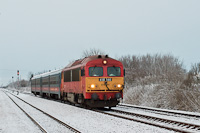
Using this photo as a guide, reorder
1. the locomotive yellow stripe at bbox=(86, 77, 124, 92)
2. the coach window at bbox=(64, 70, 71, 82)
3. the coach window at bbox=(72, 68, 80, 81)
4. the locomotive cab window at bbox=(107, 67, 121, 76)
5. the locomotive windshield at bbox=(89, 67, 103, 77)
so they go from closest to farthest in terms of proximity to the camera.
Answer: the locomotive yellow stripe at bbox=(86, 77, 124, 92) → the locomotive windshield at bbox=(89, 67, 103, 77) → the locomotive cab window at bbox=(107, 67, 121, 76) → the coach window at bbox=(72, 68, 80, 81) → the coach window at bbox=(64, 70, 71, 82)

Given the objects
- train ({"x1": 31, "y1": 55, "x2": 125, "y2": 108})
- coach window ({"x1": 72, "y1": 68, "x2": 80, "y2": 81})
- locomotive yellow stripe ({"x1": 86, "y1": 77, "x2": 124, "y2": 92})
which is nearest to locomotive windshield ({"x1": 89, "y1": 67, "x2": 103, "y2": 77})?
train ({"x1": 31, "y1": 55, "x2": 125, "y2": 108})

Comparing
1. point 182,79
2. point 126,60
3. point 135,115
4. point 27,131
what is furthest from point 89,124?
point 126,60

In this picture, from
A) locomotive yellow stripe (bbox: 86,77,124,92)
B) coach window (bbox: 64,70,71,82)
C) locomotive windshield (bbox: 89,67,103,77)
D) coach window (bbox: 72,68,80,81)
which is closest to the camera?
locomotive yellow stripe (bbox: 86,77,124,92)

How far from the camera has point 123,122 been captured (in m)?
11.6

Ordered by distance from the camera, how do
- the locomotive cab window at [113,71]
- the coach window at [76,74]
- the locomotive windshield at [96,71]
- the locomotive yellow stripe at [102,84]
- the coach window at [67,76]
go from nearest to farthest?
the locomotive yellow stripe at [102,84]
the locomotive windshield at [96,71]
the locomotive cab window at [113,71]
the coach window at [76,74]
the coach window at [67,76]

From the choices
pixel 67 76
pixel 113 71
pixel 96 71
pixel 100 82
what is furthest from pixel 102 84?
pixel 67 76

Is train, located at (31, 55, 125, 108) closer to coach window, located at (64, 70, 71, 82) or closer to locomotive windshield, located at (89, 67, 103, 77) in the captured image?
locomotive windshield, located at (89, 67, 103, 77)

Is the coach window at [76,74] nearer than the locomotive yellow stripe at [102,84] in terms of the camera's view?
No

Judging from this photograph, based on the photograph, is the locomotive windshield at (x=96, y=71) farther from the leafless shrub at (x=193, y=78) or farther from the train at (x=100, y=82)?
the leafless shrub at (x=193, y=78)

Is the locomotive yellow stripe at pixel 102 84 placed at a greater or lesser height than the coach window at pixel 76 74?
lesser

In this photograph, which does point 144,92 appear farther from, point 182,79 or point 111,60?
point 111,60

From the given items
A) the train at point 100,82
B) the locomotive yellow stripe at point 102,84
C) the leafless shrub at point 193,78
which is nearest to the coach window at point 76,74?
the train at point 100,82

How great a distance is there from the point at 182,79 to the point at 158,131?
10.0m

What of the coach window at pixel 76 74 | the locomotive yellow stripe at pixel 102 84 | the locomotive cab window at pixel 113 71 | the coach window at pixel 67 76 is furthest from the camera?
the coach window at pixel 67 76
